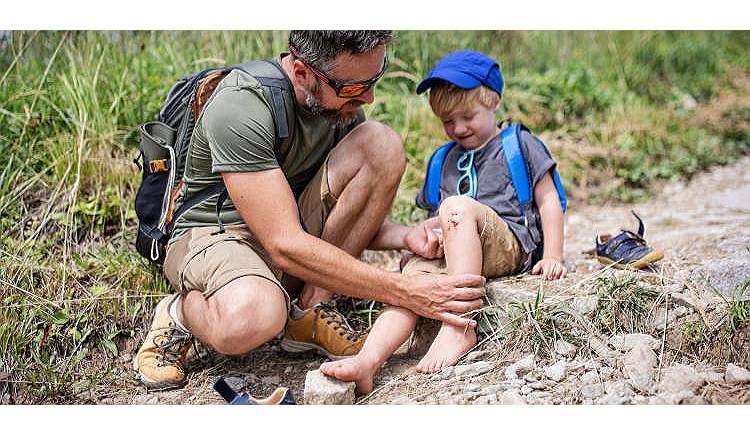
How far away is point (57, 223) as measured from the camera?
3.94 m

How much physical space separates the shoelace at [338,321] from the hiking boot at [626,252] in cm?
121

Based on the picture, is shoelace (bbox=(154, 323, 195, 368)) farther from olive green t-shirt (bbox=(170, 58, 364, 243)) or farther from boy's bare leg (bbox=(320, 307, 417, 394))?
boy's bare leg (bbox=(320, 307, 417, 394))

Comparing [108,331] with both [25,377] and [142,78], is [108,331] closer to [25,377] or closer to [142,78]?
[25,377]

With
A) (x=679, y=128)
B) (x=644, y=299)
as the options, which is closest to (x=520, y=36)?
(x=679, y=128)

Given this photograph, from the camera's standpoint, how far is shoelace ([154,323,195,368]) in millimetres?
3201

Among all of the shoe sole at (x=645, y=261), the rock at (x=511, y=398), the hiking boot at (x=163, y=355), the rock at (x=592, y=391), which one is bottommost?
the hiking boot at (x=163, y=355)

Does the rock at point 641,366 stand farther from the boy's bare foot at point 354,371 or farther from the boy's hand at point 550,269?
the boy's bare foot at point 354,371

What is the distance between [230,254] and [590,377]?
4.96 ft

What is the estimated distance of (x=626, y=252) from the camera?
3510mm

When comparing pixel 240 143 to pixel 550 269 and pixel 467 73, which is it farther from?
pixel 550 269

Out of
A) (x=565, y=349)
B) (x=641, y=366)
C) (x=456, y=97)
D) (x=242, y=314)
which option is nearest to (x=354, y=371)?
(x=242, y=314)

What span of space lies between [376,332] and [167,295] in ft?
3.82

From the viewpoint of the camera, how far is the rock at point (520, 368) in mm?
2873

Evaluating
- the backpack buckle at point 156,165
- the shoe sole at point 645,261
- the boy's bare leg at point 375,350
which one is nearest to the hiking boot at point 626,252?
the shoe sole at point 645,261
